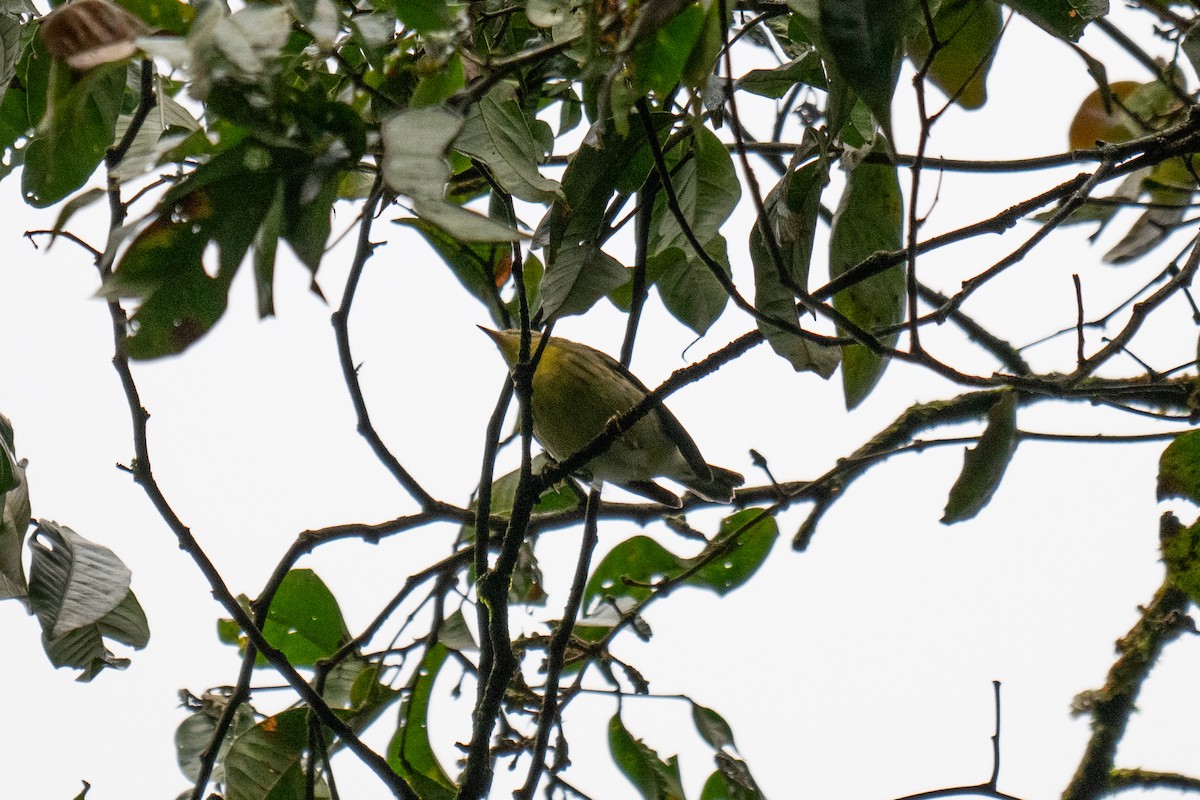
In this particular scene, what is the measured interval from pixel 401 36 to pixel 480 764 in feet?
4.66

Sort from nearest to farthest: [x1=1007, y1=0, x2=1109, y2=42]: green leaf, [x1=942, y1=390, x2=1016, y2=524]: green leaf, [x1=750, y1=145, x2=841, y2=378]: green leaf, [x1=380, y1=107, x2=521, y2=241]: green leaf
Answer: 1. [x1=380, y1=107, x2=521, y2=241]: green leaf
2. [x1=1007, y1=0, x2=1109, y2=42]: green leaf
3. [x1=750, y1=145, x2=841, y2=378]: green leaf
4. [x1=942, y1=390, x2=1016, y2=524]: green leaf

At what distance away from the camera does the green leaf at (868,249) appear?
201 cm

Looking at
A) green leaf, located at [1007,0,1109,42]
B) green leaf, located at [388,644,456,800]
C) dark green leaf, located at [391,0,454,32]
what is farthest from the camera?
green leaf, located at [388,644,456,800]

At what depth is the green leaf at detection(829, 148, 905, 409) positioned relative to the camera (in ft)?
6.58

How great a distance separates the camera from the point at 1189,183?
2918 millimetres

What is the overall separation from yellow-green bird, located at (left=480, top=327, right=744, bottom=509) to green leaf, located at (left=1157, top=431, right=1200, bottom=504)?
1.90 meters

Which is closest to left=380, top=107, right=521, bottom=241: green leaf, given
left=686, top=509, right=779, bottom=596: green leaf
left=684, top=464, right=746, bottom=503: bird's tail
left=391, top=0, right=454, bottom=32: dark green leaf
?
left=391, top=0, right=454, bottom=32: dark green leaf

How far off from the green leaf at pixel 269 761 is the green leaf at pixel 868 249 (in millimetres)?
1454

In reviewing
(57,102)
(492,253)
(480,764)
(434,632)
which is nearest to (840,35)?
(57,102)

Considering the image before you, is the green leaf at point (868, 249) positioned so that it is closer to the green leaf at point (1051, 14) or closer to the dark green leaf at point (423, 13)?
the green leaf at point (1051, 14)

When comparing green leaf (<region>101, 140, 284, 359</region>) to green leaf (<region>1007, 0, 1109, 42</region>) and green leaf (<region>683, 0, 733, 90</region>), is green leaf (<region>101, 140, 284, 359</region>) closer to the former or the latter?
green leaf (<region>683, 0, 733, 90</region>)

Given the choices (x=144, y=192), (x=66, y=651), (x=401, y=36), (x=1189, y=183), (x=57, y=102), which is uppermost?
(x=1189, y=183)

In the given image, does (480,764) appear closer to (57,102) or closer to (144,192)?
(144,192)

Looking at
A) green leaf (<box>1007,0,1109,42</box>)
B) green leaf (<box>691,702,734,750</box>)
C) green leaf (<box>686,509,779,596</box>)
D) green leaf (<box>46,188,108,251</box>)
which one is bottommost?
green leaf (<box>46,188,108,251</box>)
